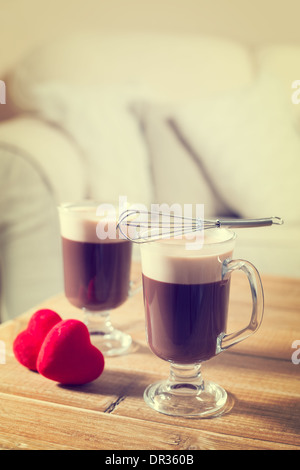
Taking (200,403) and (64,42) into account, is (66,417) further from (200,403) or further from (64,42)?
(64,42)

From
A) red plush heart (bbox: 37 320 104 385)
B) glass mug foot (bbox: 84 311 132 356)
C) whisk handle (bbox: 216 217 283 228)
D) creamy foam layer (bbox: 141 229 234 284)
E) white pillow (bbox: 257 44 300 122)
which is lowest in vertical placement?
glass mug foot (bbox: 84 311 132 356)

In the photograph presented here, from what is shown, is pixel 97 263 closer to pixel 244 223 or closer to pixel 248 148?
pixel 244 223

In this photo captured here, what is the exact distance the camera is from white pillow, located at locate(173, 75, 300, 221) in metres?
1.76

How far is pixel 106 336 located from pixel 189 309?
24 cm

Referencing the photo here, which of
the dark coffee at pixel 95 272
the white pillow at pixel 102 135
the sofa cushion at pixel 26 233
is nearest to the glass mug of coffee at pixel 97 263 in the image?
the dark coffee at pixel 95 272

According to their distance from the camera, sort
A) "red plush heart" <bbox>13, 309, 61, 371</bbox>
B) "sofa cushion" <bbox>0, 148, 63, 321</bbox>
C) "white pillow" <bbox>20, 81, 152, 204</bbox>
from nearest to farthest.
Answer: "red plush heart" <bbox>13, 309, 61, 371</bbox>, "sofa cushion" <bbox>0, 148, 63, 321</bbox>, "white pillow" <bbox>20, 81, 152, 204</bbox>

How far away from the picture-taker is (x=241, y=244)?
61.4 inches

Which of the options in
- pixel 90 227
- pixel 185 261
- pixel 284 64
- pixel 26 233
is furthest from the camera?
pixel 284 64

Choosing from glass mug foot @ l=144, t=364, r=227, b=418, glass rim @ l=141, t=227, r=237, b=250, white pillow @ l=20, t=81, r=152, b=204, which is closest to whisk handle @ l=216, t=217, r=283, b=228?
glass rim @ l=141, t=227, r=237, b=250

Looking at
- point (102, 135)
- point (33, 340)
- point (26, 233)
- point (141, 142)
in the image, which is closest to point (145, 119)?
point (141, 142)

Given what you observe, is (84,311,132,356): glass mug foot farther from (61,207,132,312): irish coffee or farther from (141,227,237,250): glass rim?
(141,227,237,250): glass rim

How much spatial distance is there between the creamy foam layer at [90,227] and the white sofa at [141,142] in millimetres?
800

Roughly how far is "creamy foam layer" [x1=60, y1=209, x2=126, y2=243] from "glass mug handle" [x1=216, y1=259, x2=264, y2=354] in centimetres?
20

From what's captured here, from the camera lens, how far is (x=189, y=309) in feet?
1.97
